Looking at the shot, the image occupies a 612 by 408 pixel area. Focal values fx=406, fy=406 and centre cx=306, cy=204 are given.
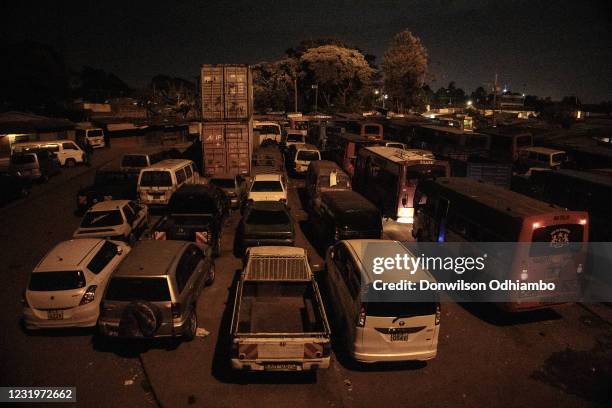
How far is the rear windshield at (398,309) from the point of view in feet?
23.6

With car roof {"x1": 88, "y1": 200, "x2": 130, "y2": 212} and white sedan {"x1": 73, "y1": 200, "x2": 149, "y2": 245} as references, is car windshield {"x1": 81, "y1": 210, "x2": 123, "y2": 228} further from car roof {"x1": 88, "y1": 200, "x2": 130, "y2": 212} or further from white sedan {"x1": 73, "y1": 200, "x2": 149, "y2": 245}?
car roof {"x1": 88, "y1": 200, "x2": 130, "y2": 212}

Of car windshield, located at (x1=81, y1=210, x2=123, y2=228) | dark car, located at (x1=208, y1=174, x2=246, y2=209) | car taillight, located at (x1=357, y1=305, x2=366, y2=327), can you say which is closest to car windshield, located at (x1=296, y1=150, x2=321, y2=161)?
dark car, located at (x1=208, y1=174, x2=246, y2=209)

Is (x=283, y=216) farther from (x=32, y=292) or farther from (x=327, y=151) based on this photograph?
(x=327, y=151)

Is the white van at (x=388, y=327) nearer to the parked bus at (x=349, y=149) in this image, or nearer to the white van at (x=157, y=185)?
the white van at (x=157, y=185)

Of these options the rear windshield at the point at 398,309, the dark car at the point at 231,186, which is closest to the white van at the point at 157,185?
the dark car at the point at 231,186

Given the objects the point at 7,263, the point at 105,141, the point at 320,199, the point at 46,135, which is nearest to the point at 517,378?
the point at 320,199

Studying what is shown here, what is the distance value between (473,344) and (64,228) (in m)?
15.2

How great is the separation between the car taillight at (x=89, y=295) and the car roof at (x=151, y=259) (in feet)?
3.16

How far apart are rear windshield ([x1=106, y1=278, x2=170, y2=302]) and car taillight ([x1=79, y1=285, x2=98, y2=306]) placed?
1003 mm

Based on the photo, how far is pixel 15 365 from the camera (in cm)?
787

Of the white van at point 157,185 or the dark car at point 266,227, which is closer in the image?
the dark car at point 266,227

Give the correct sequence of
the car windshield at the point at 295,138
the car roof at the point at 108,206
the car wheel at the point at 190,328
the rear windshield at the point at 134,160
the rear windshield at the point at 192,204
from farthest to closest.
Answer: the car windshield at the point at 295,138, the rear windshield at the point at 134,160, the rear windshield at the point at 192,204, the car roof at the point at 108,206, the car wheel at the point at 190,328

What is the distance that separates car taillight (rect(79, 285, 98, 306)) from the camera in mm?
8539

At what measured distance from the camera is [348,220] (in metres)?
12.9
